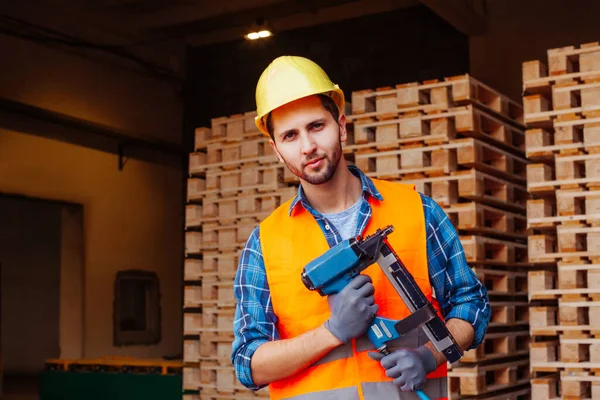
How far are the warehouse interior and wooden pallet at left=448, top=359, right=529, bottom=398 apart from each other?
286cm

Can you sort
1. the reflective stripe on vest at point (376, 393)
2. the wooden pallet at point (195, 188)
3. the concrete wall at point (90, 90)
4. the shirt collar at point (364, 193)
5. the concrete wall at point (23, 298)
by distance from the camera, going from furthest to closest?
the concrete wall at point (23, 298) → the concrete wall at point (90, 90) → the wooden pallet at point (195, 188) → the shirt collar at point (364, 193) → the reflective stripe on vest at point (376, 393)

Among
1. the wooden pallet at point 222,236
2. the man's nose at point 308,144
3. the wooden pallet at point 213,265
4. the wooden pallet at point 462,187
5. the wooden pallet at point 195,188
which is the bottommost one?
the wooden pallet at point 213,265

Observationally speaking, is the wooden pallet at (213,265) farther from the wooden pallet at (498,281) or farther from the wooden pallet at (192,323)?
the wooden pallet at (498,281)

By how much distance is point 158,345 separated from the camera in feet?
44.5

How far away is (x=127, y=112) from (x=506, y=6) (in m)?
5.85

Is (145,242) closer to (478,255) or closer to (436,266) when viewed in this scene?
(478,255)

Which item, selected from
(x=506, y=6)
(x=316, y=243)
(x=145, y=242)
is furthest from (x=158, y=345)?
(x=316, y=243)

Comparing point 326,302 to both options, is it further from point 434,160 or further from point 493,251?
point 493,251

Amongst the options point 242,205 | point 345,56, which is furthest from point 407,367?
point 345,56

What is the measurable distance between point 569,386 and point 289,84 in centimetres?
409

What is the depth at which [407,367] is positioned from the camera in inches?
96.4

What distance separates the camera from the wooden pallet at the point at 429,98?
6791mm

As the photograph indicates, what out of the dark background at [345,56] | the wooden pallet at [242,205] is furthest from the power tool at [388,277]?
the dark background at [345,56]

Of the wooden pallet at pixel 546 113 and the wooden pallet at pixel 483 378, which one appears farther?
the wooden pallet at pixel 483 378
